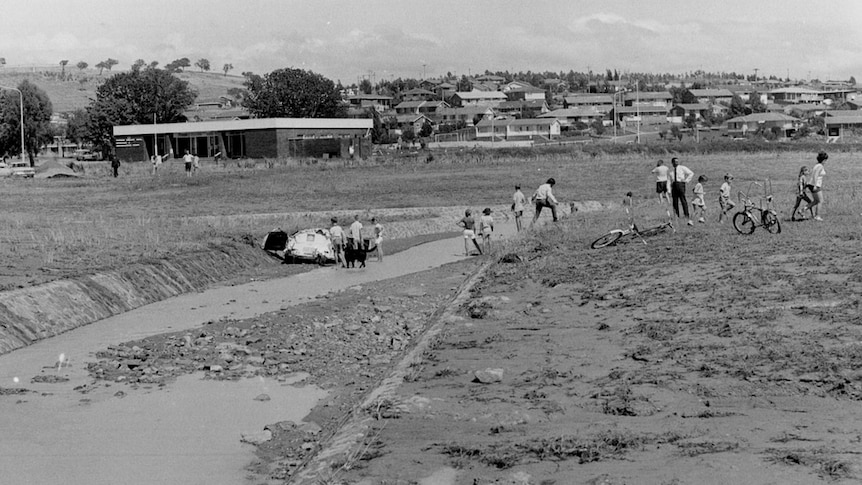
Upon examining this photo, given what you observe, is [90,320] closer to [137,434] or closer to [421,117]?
[137,434]

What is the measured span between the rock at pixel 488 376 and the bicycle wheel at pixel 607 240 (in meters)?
13.8

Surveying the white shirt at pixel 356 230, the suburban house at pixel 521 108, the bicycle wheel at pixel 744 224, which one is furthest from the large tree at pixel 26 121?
the suburban house at pixel 521 108

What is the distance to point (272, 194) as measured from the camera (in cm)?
5409

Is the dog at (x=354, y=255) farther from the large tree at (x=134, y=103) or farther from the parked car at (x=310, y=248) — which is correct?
the large tree at (x=134, y=103)

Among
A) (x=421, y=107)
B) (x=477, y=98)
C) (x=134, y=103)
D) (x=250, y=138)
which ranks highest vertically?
(x=477, y=98)

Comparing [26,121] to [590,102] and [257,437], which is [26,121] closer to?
[257,437]

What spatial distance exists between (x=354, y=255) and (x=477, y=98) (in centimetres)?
15628

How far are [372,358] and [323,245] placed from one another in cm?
1498

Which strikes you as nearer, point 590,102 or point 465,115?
point 465,115

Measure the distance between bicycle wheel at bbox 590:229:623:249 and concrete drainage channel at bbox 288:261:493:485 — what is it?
11127mm

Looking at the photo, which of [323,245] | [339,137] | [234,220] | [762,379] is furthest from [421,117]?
[762,379]

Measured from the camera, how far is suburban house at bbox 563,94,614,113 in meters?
178

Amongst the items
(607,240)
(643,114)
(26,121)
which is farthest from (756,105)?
(607,240)

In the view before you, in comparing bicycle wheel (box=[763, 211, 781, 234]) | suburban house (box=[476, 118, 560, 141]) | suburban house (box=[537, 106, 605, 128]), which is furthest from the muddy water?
suburban house (box=[537, 106, 605, 128])
